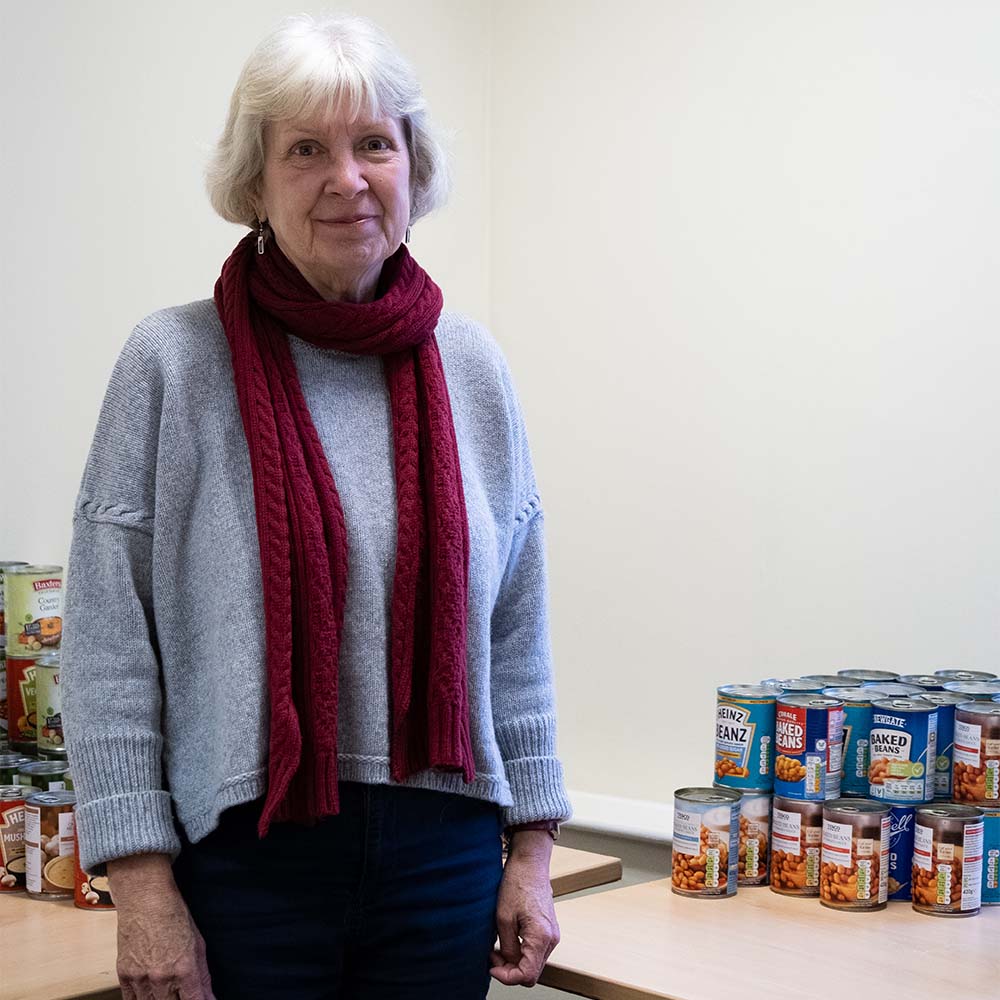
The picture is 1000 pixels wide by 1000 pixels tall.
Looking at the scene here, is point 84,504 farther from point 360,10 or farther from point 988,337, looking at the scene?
point 360,10

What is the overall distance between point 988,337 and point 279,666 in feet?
5.22

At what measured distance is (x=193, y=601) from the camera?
3.76ft

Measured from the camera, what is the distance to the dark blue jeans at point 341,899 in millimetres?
1125

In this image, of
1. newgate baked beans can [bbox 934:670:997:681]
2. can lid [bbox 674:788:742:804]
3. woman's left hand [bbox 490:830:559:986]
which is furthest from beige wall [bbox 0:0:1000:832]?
woman's left hand [bbox 490:830:559:986]

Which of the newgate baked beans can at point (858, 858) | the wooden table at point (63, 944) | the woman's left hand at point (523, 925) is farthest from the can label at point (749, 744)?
the woman's left hand at point (523, 925)

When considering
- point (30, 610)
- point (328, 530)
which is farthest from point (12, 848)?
point (328, 530)

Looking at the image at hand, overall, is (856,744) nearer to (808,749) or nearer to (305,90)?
(808,749)

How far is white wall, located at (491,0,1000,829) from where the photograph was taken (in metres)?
2.33

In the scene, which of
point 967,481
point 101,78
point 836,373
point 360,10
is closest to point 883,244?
point 836,373

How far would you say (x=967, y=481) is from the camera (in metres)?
2.31

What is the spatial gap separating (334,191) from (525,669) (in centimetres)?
49

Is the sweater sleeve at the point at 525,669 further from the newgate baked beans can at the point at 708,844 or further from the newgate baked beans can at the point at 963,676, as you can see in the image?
the newgate baked beans can at the point at 963,676

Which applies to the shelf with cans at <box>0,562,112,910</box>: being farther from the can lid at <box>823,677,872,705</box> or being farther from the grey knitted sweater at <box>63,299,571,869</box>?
the can lid at <box>823,677,872,705</box>

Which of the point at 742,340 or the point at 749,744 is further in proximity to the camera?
the point at 742,340
